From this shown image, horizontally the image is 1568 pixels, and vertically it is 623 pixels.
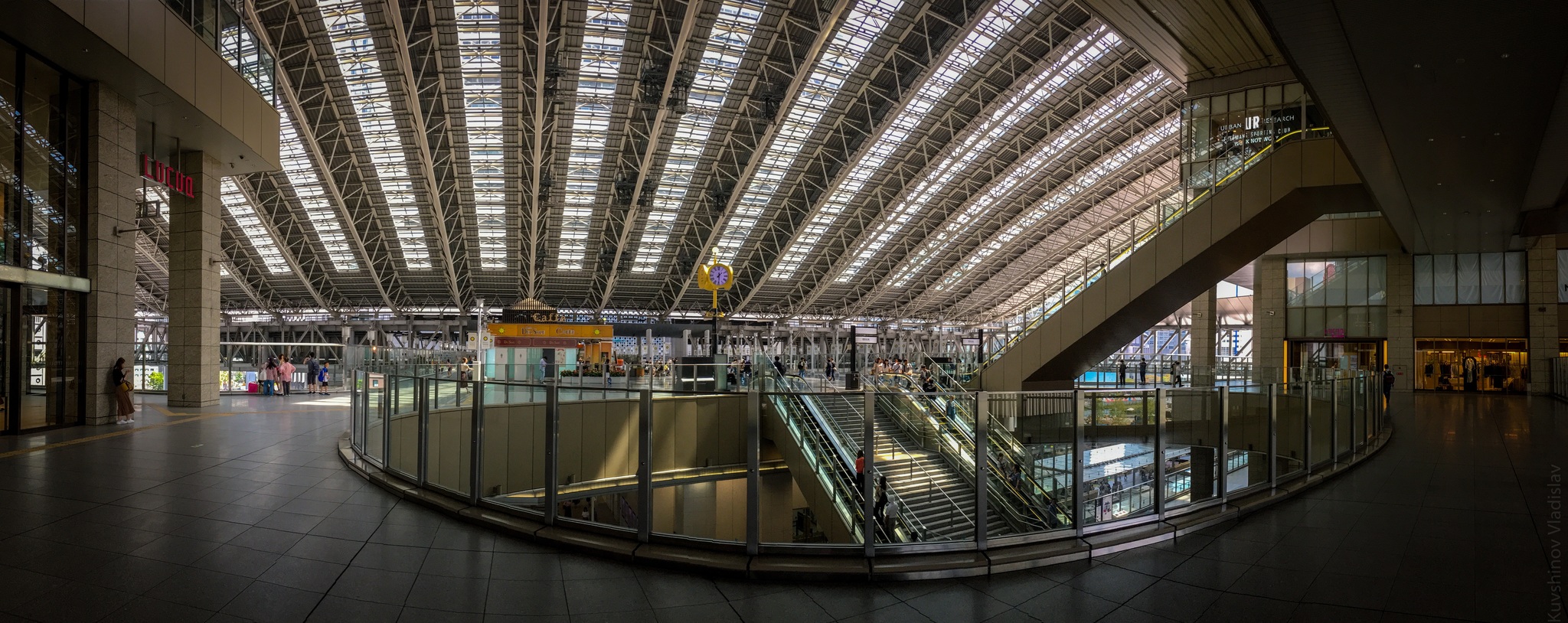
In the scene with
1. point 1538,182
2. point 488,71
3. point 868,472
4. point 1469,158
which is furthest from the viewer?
point 488,71

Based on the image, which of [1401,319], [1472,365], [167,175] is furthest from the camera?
[1401,319]

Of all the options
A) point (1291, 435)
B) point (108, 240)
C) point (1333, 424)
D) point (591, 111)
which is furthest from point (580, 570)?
point (591, 111)

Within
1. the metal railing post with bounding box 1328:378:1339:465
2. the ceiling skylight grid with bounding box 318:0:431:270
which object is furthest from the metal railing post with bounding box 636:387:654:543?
the ceiling skylight grid with bounding box 318:0:431:270

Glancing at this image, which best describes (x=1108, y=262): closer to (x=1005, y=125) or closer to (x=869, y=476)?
(x=869, y=476)

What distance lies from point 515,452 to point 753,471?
2744 mm

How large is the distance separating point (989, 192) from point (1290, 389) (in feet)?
131

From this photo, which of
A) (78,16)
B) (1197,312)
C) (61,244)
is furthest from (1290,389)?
(1197,312)

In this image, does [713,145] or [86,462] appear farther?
[713,145]

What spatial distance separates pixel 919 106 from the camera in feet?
120

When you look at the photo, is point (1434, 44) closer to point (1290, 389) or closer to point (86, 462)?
point (1290, 389)

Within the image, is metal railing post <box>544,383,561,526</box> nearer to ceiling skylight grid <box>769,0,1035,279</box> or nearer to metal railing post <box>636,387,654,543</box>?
metal railing post <box>636,387,654,543</box>

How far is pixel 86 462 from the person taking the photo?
8742mm

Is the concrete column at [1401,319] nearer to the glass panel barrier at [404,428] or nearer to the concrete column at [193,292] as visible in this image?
the glass panel barrier at [404,428]

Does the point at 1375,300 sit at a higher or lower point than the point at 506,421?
higher
